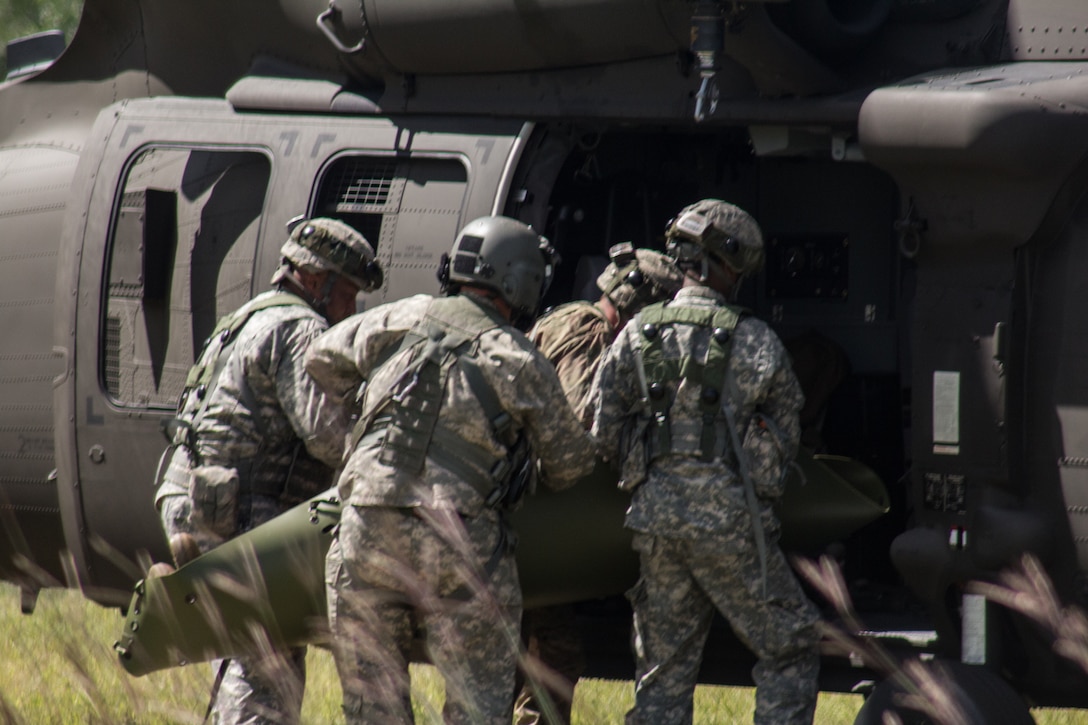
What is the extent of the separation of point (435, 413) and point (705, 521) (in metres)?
0.93

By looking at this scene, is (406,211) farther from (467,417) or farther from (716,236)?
(467,417)

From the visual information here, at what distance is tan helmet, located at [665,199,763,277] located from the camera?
5.01 m

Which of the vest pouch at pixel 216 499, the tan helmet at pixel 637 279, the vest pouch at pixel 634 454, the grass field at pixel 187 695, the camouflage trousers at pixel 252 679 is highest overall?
the tan helmet at pixel 637 279

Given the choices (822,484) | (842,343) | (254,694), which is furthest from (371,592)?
(842,343)

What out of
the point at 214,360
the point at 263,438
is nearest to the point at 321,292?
the point at 214,360

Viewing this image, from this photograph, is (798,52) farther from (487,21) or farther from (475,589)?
(475,589)

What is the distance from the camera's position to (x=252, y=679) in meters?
5.24

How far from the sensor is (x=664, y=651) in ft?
16.3

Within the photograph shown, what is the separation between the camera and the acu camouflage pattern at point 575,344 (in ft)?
17.5

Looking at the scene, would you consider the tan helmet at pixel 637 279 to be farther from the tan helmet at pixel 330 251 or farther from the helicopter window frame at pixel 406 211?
the tan helmet at pixel 330 251

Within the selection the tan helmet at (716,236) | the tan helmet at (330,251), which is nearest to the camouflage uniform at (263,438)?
the tan helmet at (330,251)

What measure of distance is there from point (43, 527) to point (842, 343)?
3732 mm

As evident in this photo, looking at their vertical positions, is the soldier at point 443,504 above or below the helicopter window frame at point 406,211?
below

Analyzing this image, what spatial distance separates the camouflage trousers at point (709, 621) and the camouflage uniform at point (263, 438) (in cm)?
116
